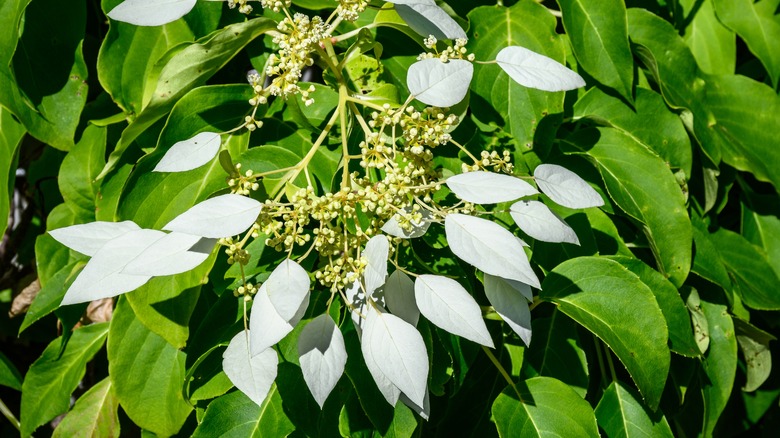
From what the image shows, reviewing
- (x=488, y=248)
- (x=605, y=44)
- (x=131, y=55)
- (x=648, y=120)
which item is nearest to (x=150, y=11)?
(x=131, y=55)

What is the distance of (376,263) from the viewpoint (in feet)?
2.04

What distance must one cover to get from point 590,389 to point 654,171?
1.34ft

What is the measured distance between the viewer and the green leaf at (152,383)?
3.04 ft

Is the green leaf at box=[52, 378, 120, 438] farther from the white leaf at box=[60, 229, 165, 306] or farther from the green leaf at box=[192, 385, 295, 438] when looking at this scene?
the white leaf at box=[60, 229, 165, 306]

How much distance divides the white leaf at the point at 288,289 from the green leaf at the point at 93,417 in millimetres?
605

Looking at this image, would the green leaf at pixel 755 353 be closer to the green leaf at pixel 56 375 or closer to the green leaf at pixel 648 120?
the green leaf at pixel 648 120

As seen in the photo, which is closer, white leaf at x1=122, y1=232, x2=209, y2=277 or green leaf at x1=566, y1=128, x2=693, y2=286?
white leaf at x1=122, y1=232, x2=209, y2=277

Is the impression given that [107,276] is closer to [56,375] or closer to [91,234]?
[91,234]

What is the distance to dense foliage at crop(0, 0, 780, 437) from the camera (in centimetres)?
66

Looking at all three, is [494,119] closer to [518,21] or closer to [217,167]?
[518,21]

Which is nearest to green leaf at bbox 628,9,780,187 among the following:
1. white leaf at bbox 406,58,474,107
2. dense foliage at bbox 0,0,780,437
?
dense foliage at bbox 0,0,780,437

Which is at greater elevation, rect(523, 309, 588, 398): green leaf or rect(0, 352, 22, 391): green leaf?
rect(523, 309, 588, 398): green leaf

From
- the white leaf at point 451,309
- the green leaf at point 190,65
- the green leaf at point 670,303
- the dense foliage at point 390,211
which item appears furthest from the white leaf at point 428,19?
the green leaf at point 670,303

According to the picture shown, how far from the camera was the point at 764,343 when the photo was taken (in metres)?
1.17
